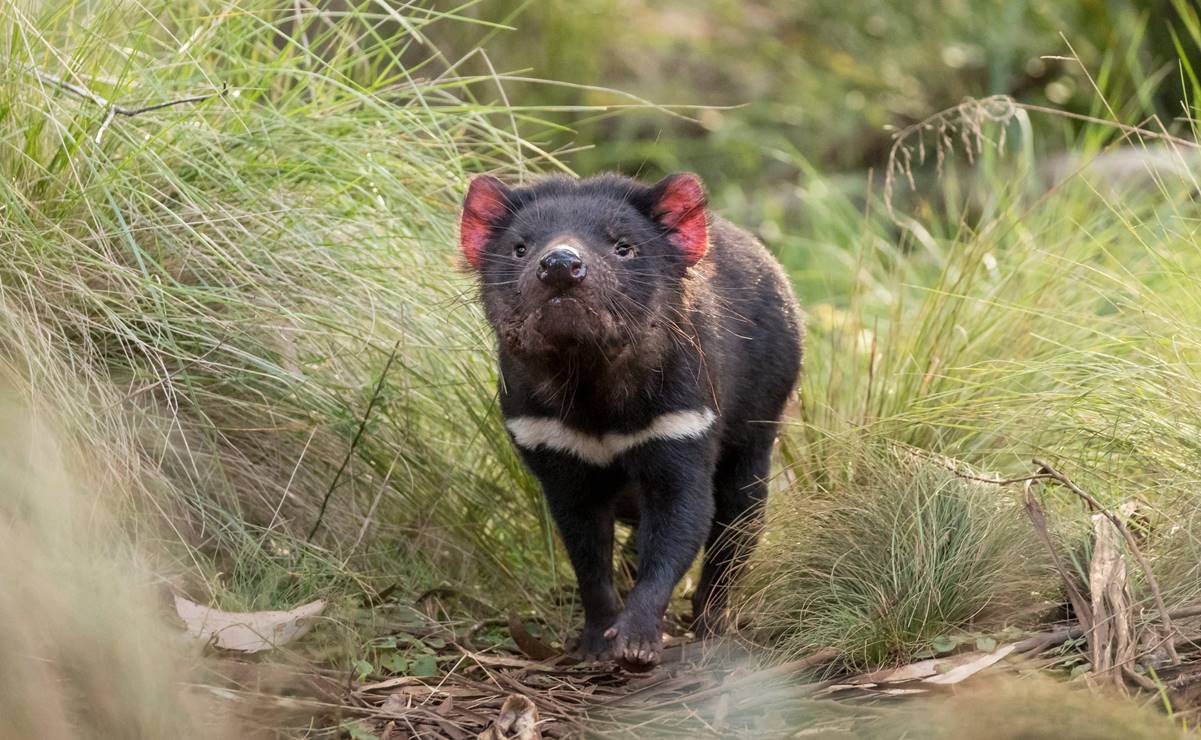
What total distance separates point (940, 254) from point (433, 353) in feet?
8.41

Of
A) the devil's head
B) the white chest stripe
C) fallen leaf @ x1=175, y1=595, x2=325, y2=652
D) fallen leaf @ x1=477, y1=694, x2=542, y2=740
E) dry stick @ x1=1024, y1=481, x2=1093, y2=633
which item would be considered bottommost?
fallen leaf @ x1=477, y1=694, x2=542, y2=740

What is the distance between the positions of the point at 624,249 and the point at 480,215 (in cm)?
42

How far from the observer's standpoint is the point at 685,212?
3.52 metres

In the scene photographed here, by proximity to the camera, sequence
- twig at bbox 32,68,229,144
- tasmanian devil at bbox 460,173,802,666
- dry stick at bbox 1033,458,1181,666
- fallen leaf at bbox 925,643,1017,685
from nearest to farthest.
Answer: dry stick at bbox 1033,458,1181,666, fallen leaf at bbox 925,643,1017,685, tasmanian devil at bbox 460,173,802,666, twig at bbox 32,68,229,144

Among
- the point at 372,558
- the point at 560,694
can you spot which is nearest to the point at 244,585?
the point at 372,558

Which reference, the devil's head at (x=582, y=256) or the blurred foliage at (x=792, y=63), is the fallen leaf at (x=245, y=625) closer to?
the devil's head at (x=582, y=256)

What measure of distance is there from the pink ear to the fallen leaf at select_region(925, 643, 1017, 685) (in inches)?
46.7

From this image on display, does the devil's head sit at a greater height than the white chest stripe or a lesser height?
greater

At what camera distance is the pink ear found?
11.5 ft

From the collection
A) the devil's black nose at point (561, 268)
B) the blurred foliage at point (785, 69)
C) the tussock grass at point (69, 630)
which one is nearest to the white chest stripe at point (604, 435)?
the devil's black nose at point (561, 268)

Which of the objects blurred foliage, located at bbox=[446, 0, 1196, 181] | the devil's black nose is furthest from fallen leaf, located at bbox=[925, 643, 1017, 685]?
blurred foliage, located at bbox=[446, 0, 1196, 181]

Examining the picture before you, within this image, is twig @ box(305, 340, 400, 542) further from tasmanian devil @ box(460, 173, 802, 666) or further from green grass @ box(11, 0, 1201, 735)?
tasmanian devil @ box(460, 173, 802, 666)

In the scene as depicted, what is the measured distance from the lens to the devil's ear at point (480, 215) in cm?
359

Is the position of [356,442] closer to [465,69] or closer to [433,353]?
[433,353]
